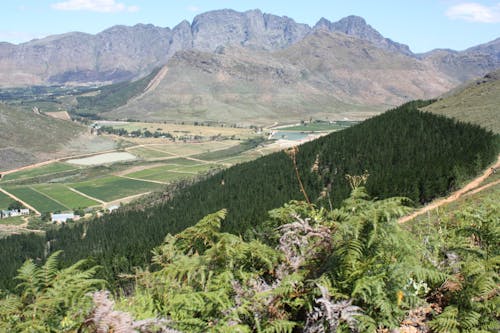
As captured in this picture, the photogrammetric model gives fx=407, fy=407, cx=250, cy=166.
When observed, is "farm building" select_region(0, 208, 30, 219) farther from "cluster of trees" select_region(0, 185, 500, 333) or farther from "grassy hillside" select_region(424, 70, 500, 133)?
"cluster of trees" select_region(0, 185, 500, 333)

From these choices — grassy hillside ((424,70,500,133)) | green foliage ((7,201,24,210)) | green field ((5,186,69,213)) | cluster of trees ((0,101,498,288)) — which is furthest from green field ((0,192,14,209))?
grassy hillside ((424,70,500,133))

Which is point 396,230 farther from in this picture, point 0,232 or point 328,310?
point 0,232

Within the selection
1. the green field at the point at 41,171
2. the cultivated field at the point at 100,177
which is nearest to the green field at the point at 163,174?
the cultivated field at the point at 100,177

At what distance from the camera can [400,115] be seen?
289 feet

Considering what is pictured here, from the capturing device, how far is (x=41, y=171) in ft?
550

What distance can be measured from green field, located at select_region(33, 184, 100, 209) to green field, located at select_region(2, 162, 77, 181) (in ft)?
62.4

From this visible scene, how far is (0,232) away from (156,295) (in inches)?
4143

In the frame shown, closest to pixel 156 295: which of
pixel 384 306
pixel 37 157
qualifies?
pixel 384 306

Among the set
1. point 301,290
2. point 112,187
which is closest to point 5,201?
point 112,187

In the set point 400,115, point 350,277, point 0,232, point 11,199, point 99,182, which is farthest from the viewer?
point 99,182

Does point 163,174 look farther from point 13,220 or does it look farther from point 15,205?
point 13,220

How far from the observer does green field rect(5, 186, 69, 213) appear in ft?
391

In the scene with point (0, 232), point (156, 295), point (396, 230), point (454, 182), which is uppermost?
point (396, 230)

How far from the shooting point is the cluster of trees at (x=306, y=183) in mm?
46812
